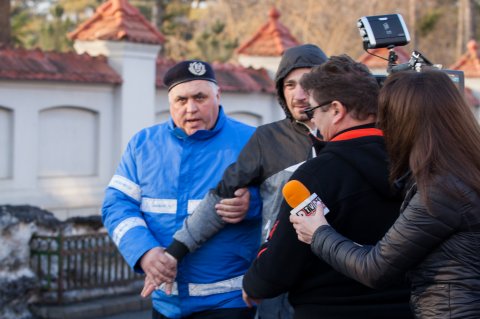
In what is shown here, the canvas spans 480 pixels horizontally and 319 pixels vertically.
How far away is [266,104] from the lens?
13109 mm

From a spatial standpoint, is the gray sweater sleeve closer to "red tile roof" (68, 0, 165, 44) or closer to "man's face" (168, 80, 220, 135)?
"man's face" (168, 80, 220, 135)

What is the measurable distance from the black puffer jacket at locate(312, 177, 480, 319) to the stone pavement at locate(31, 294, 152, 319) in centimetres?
636

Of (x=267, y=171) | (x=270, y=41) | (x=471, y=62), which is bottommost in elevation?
(x=267, y=171)

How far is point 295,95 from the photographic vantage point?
389 centimetres

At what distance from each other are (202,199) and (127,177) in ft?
1.29

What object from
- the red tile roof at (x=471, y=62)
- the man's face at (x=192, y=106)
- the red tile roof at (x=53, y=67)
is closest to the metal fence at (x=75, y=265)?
Result: the red tile roof at (x=53, y=67)

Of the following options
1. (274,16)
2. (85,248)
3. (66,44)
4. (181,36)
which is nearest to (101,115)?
(85,248)

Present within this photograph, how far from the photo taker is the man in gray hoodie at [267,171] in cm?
377

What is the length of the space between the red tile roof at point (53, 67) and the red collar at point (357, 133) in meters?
7.22

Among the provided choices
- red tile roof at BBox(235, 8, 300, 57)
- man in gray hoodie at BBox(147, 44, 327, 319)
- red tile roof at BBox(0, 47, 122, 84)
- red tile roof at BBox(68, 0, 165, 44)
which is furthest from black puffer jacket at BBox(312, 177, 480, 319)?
red tile roof at BBox(235, 8, 300, 57)

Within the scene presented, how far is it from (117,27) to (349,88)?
8.16m

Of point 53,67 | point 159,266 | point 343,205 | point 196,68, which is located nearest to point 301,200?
point 343,205

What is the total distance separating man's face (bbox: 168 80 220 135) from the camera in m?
4.15

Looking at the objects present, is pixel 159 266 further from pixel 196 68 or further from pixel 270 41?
pixel 270 41
